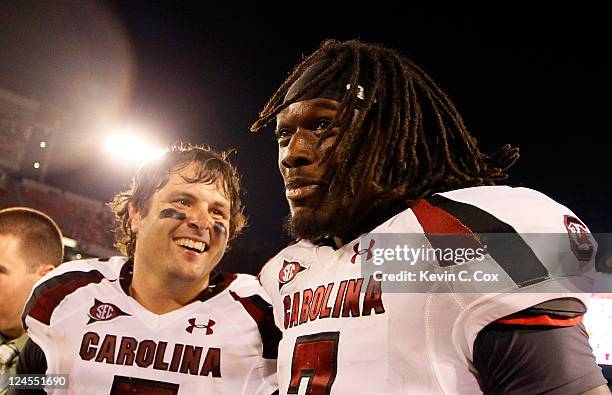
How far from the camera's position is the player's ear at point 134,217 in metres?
2.98

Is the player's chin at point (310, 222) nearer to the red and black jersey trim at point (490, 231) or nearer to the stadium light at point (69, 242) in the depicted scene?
the red and black jersey trim at point (490, 231)

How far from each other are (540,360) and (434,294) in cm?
26

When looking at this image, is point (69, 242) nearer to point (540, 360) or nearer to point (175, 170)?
point (175, 170)

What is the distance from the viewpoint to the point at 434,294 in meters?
1.30

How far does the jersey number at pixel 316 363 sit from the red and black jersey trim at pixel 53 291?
1.57 metres

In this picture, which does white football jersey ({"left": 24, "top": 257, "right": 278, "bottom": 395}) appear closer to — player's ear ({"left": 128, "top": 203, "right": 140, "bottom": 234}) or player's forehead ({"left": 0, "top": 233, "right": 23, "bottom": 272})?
player's ear ({"left": 128, "top": 203, "right": 140, "bottom": 234})

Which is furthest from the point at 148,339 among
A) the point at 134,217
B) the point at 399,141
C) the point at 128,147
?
the point at 128,147

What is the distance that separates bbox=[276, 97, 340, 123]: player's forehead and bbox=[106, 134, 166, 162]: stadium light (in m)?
13.7

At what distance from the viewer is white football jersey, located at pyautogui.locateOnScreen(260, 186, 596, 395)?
1215mm

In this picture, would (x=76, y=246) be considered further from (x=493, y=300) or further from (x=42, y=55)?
(x=493, y=300)

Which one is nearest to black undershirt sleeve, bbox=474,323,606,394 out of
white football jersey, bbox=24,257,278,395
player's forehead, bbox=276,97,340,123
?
player's forehead, bbox=276,97,340,123

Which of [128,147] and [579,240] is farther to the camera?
[128,147]

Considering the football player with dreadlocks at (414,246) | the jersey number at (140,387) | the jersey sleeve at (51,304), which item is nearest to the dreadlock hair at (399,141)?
the football player with dreadlocks at (414,246)

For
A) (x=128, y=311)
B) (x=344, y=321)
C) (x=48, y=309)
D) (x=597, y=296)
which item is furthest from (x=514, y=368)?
(x=597, y=296)
